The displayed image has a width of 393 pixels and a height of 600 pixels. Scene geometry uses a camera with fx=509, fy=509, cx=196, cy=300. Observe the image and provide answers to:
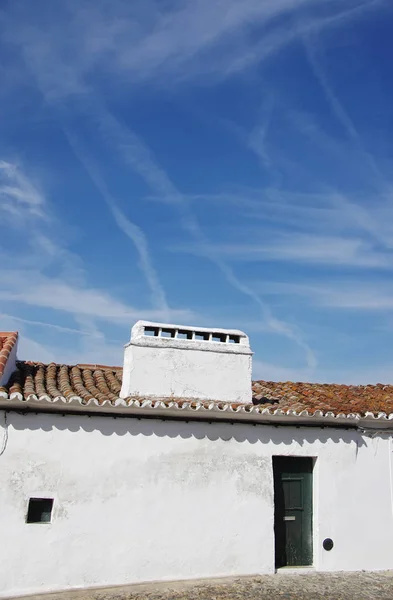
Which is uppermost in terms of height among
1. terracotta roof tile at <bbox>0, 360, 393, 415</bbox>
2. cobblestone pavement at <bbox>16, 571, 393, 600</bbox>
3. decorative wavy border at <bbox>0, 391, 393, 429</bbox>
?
terracotta roof tile at <bbox>0, 360, 393, 415</bbox>

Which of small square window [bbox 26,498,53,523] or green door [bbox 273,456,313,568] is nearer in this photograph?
small square window [bbox 26,498,53,523]

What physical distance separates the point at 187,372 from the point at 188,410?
65.5 inches

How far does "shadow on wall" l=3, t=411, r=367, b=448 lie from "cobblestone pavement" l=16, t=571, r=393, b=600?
2.19m

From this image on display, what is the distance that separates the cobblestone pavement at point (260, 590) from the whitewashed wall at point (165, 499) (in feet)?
0.72

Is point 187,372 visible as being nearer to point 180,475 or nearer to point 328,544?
point 180,475

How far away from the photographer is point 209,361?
1014 centimetres

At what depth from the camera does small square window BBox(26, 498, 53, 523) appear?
303 inches

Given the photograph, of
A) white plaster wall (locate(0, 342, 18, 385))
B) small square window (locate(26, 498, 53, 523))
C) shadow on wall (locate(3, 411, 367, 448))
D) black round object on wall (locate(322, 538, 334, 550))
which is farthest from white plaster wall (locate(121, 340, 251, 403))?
black round object on wall (locate(322, 538, 334, 550))

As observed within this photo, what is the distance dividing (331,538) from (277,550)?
1.00 m

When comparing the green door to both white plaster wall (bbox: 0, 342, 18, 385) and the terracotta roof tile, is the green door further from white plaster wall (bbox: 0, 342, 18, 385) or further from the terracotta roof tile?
white plaster wall (bbox: 0, 342, 18, 385)

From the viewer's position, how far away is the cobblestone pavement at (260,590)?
7.41 metres

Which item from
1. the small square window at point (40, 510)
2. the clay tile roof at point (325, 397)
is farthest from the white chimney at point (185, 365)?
the small square window at point (40, 510)

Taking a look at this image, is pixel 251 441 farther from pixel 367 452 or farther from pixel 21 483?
pixel 21 483

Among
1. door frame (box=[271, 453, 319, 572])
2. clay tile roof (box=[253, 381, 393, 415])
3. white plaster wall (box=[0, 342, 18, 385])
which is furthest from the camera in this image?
clay tile roof (box=[253, 381, 393, 415])
